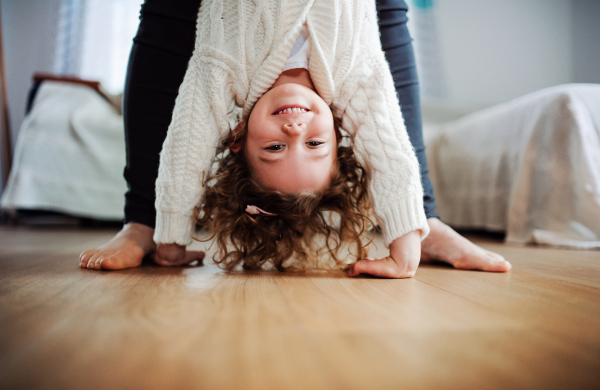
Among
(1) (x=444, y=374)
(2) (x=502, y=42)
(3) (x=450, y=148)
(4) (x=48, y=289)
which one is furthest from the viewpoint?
(2) (x=502, y=42)

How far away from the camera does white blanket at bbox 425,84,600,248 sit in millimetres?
1257

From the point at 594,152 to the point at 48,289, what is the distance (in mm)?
1544

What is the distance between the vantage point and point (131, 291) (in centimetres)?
60

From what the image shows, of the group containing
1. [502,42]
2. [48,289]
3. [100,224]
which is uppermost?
[502,42]

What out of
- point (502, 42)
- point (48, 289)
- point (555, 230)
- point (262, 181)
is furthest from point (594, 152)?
point (502, 42)

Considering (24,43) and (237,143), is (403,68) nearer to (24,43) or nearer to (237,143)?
(237,143)

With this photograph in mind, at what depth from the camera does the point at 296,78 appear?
37.0 inches

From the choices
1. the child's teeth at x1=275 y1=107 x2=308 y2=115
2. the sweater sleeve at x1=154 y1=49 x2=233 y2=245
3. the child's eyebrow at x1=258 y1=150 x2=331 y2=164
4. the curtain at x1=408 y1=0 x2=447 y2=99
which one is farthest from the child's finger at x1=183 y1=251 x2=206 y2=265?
the curtain at x1=408 y1=0 x2=447 y2=99

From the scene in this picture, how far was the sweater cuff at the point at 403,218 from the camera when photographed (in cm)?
78

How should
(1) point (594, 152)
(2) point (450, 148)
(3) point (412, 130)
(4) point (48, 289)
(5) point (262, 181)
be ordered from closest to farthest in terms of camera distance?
(4) point (48, 289)
(5) point (262, 181)
(3) point (412, 130)
(1) point (594, 152)
(2) point (450, 148)

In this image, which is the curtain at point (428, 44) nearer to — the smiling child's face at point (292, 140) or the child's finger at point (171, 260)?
the smiling child's face at point (292, 140)

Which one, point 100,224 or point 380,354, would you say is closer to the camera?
point 380,354

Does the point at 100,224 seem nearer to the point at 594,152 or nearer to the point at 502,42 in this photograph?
the point at 594,152

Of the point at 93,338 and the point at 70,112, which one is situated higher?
the point at 70,112
